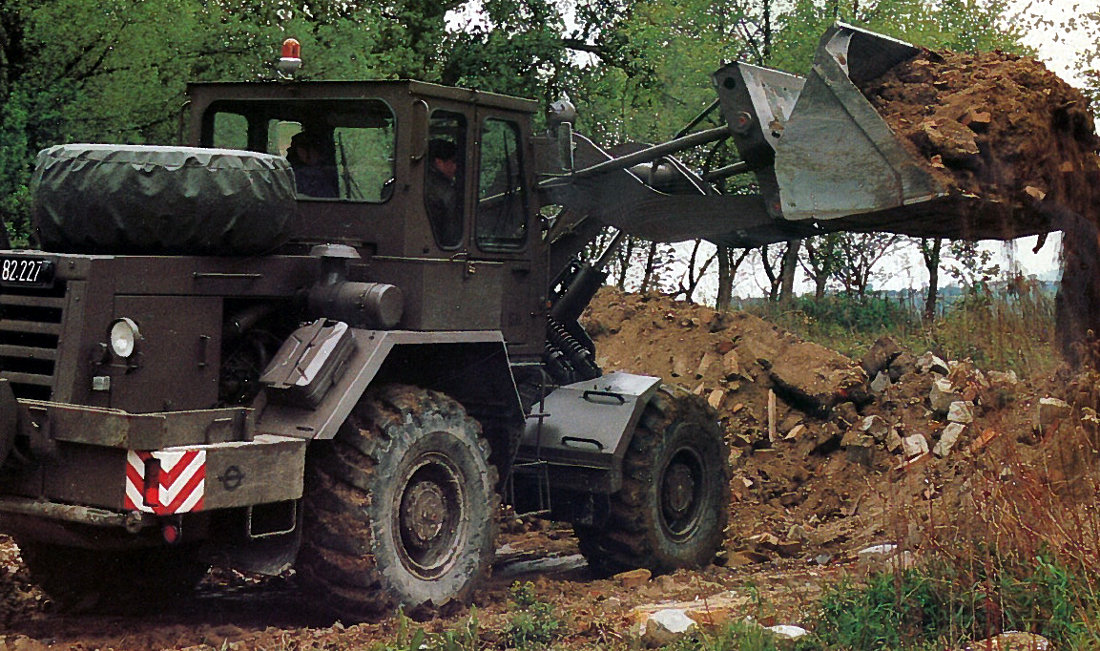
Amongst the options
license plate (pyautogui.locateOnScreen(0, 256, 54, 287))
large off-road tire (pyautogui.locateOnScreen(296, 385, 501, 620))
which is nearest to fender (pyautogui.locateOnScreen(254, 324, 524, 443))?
large off-road tire (pyautogui.locateOnScreen(296, 385, 501, 620))

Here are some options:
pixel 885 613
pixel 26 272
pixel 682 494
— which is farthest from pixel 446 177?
pixel 885 613

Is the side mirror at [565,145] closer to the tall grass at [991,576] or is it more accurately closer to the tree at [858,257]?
the tall grass at [991,576]

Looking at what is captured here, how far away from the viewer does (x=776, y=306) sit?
942 inches

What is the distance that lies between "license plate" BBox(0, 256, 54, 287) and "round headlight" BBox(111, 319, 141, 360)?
1.25 feet

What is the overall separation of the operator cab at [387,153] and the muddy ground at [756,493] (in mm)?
2032

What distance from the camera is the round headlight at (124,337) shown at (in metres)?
6.15

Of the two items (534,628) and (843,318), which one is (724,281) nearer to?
(843,318)

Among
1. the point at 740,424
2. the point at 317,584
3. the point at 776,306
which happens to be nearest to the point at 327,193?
the point at 317,584

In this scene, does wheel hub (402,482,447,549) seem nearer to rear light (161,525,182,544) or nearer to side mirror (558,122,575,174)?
rear light (161,525,182,544)

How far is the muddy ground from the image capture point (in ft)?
22.1

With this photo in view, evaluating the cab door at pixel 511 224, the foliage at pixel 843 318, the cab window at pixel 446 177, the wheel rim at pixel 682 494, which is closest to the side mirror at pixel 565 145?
the cab door at pixel 511 224

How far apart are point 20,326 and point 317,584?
1.85m

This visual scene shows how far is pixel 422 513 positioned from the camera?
23.5 feet

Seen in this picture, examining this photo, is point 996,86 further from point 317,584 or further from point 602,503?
point 317,584
